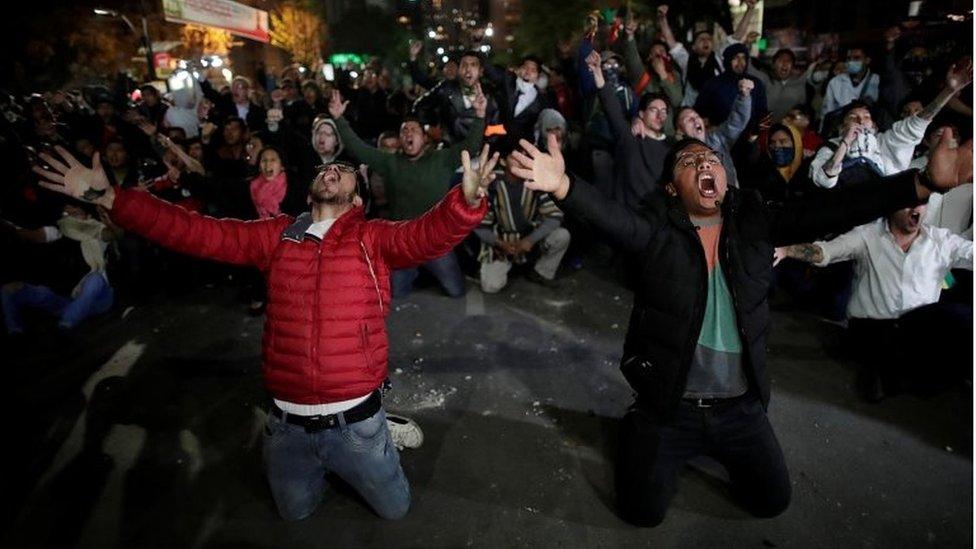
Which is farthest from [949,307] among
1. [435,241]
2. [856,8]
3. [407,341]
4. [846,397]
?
[856,8]

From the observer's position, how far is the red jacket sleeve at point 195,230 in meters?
2.78

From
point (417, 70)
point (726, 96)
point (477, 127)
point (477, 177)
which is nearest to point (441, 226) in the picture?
point (477, 177)

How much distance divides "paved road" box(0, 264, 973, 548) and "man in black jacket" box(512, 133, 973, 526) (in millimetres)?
409

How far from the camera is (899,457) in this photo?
3.51 m

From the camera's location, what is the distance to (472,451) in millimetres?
3709

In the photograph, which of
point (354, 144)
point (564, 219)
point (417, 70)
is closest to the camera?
point (354, 144)

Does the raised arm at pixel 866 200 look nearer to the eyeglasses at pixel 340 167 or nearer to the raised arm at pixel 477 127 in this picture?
the eyeglasses at pixel 340 167

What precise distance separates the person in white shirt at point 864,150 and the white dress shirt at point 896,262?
1018 mm

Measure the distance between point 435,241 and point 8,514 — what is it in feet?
9.83

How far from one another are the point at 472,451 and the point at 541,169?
2.09 metres

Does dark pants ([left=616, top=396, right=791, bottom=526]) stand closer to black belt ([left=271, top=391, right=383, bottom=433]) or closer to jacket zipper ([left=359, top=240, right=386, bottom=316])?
black belt ([left=271, top=391, right=383, bottom=433])

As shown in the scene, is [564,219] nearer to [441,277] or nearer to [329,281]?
[441,277]

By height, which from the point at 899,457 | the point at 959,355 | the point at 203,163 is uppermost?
the point at 203,163

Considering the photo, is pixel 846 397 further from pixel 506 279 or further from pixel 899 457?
pixel 506 279
